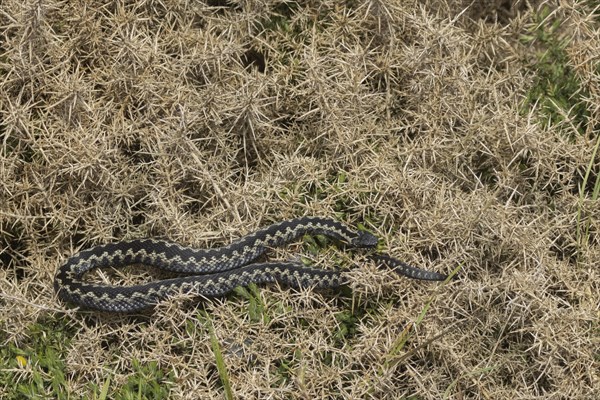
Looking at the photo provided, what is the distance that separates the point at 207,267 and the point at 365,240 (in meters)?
1.23

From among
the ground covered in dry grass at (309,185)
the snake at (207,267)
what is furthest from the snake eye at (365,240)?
the ground covered in dry grass at (309,185)

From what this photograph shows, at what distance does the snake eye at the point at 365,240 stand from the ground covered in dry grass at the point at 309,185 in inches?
4.7

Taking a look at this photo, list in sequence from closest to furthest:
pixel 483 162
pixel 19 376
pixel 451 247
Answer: pixel 19 376 → pixel 451 247 → pixel 483 162

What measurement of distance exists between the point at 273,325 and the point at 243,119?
1.69 meters

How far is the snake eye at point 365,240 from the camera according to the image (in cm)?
668

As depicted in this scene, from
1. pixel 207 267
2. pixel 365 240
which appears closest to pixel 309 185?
pixel 365 240

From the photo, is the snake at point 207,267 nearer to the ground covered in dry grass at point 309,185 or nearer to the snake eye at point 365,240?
the snake eye at point 365,240

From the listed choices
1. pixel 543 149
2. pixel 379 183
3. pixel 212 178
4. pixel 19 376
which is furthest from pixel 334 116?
pixel 19 376

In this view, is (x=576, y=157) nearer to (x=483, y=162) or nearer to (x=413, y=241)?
(x=483, y=162)

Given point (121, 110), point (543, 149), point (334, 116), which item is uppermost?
point (543, 149)

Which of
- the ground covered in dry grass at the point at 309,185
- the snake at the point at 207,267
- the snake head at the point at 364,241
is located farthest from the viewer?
the snake head at the point at 364,241

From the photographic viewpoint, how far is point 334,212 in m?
6.96

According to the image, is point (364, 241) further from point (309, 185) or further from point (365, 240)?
point (309, 185)

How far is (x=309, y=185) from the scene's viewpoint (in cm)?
705
